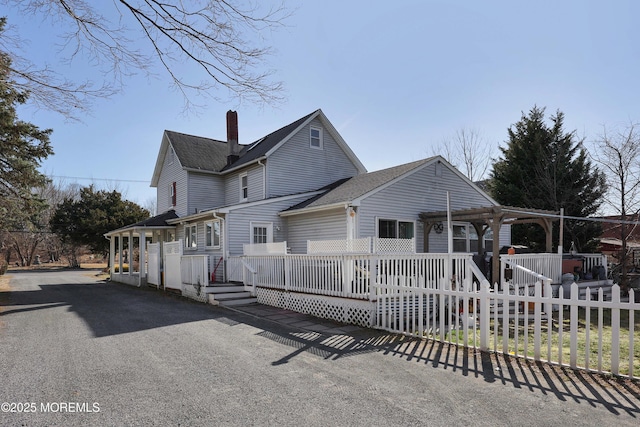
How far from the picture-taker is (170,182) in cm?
2273

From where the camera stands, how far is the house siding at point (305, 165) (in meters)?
18.8

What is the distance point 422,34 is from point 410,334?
24.8 feet

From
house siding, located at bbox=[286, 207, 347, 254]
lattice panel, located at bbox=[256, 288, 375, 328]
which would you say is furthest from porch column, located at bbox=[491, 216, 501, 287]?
lattice panel, located at bbox=[256, 288, 375, 328]

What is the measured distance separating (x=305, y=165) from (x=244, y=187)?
3.24 metres

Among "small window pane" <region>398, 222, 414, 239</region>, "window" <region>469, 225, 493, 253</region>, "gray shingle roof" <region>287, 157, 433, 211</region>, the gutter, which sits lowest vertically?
"window" <region>469, 225, 493, 253</region>

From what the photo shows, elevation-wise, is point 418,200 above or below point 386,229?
above

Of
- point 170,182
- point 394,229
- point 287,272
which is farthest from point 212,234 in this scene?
point 394,229

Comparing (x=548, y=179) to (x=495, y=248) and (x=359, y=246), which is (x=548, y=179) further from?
(x=359, y=246)

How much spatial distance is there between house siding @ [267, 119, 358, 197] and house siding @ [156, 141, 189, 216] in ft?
17.0

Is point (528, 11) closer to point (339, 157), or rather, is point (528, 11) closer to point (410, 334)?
point (410, 334)

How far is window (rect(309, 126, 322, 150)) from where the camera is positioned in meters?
20.3

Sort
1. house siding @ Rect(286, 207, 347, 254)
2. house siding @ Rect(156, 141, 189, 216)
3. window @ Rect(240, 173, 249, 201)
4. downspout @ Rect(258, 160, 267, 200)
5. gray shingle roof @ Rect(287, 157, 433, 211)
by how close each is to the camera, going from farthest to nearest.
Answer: house siding @ Rect(156, 141, 189, 216), window @ Rect(240, 173, 249, 201), downspout @ Rect(258, 160, 267, 200), house siding @ Rect(286, 207, 347, 254), gray shingle roof @ Rect(287, 157, 433, 211)

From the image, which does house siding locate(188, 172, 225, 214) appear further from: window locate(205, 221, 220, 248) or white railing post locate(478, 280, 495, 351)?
white railing post locate(478, 280, 495, 351)

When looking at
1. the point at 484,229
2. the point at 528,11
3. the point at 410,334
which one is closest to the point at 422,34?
the point at 528,11
